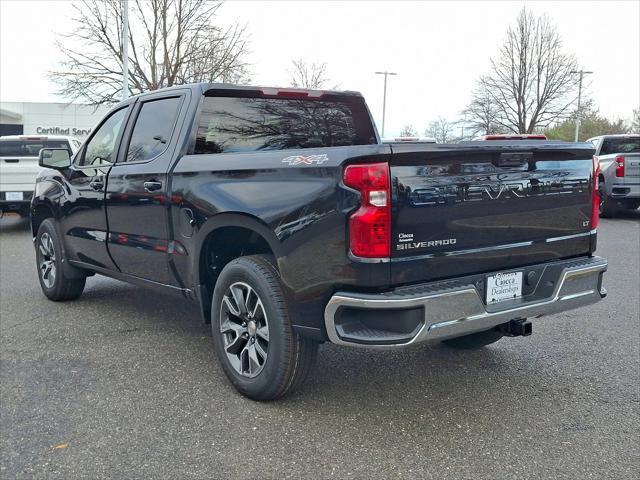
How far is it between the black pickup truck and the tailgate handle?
0.01 meters

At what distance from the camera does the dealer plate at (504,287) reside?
3.42m

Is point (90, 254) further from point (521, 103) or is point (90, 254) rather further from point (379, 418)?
point (521, 103)

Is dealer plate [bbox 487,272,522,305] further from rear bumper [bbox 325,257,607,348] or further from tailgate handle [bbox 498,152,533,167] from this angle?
tailgate handle [bbox 498,152,533,167]

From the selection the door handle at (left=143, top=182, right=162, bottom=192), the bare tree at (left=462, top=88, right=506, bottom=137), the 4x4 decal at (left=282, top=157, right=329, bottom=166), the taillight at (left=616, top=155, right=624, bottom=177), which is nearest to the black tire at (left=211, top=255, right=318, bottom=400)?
the 4x4 decal at (left=282, top=157, right=329, bottom=166)

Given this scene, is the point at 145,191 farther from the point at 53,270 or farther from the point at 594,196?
the point at 594,196

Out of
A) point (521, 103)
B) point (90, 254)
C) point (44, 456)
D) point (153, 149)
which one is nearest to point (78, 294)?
point (90, 254)

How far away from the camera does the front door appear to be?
5.20 m

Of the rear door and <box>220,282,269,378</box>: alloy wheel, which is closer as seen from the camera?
<box>220,282,269,378</box>: alloy wheel

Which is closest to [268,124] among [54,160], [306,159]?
[306,159]

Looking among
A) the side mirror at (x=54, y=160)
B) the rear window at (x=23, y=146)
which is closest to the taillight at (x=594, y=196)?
the side mirror at (x=54, y=160)

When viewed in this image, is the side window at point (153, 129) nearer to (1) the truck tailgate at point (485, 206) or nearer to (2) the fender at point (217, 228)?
(2) the fender at point (217, 228)

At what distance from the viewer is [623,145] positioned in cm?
1483

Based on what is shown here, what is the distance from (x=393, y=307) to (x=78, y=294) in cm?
434

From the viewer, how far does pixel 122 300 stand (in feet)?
21.0
